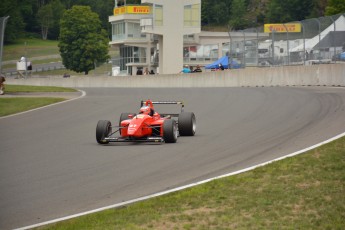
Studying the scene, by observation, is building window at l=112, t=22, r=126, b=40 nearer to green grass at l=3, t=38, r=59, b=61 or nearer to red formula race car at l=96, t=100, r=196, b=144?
green grass at l=3, t=38, r=59, b=61

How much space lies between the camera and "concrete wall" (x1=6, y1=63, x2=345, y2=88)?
3712 centimetres

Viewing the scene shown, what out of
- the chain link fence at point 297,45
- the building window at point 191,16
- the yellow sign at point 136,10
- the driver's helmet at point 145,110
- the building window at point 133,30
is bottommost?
the driver's helmet at point 145,110

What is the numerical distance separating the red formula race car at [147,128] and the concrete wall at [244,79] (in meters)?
18.0

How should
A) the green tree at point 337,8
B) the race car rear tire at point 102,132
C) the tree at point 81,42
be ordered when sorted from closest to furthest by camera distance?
the race car rear tire at point 102,132 < the green tree at point 337,8 < the tree at point 81,42

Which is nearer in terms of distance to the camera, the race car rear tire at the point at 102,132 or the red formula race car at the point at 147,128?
the red formula race car at the point at 147,128

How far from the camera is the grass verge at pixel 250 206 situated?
9641 millimetres

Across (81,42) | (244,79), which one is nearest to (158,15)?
(81,42)

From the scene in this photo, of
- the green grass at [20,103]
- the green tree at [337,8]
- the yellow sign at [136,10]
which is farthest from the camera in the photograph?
the green tree at [337,8]

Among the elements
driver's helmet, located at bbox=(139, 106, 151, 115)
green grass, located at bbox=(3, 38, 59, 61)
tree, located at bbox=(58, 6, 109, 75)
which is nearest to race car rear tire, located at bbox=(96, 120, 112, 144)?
driver's helmet, located at bbox=(139, 106, 151, 115)

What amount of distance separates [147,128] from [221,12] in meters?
141

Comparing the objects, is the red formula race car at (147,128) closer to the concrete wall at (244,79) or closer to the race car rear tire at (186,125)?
the race car rear tire at (186,125)

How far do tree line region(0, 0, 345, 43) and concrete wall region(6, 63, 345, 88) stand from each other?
66.7 metres

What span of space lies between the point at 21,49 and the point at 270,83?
8555cm

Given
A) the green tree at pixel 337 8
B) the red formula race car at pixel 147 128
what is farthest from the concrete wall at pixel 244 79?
the green tree at pixel 337 8
